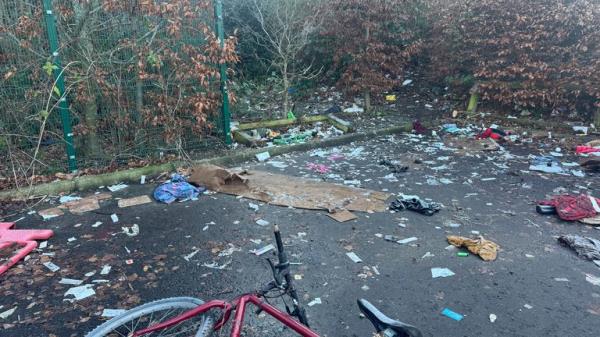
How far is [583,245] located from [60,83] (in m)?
6.13

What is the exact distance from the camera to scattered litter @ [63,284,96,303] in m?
3.30

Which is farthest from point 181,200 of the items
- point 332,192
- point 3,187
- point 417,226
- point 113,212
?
point 417,226

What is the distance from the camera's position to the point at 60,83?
17.9 feet

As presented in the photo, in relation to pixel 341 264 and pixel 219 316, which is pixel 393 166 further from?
pixel 219 316

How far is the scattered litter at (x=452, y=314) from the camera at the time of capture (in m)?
3.05

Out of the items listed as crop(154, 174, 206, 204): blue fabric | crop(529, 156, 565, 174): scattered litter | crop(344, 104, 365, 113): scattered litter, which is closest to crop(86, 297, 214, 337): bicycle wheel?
crop(154, 174, 206, 204): blue fabric

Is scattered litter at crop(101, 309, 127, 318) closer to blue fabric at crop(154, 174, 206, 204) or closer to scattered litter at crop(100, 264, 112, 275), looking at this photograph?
scattered litter at crop(100, 264, 112, 275)

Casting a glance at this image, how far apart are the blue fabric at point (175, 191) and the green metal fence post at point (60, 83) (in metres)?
1.37

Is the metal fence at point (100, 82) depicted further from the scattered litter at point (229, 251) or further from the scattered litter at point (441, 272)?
the scattered litter at point (441, 272)

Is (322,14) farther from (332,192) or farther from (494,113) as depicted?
(332,192)

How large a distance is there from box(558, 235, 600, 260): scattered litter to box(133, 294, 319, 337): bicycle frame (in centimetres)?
298

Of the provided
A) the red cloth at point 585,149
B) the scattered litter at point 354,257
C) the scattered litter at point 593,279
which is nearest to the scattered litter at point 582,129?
the red cloth at point 585,149

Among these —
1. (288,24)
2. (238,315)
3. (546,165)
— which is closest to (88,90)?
(288,24)

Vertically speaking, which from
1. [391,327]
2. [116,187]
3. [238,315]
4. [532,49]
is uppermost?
[532,49]
